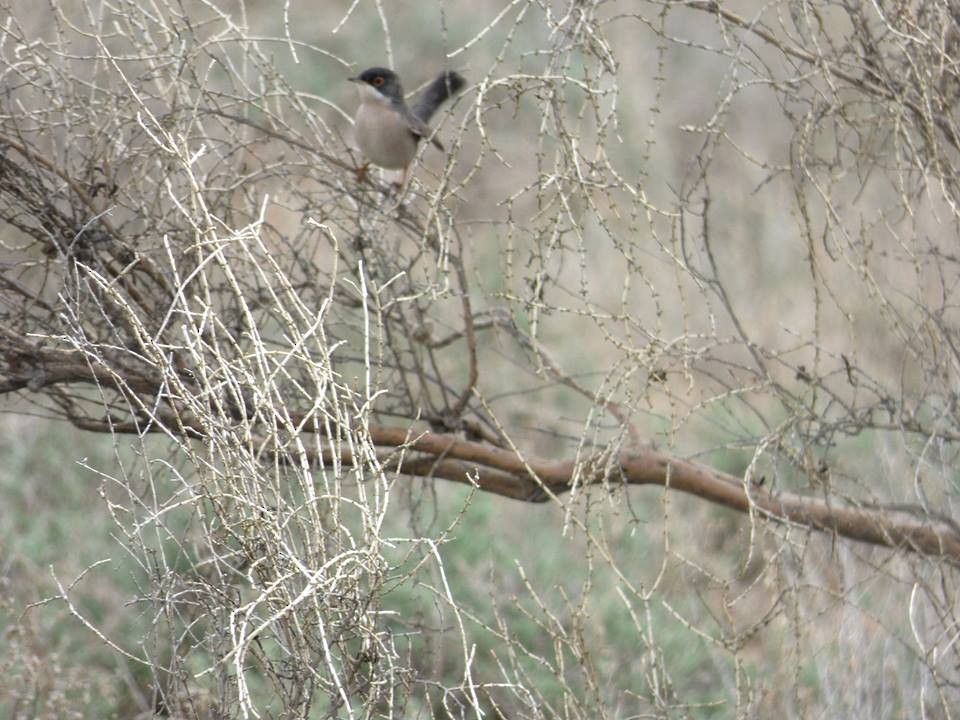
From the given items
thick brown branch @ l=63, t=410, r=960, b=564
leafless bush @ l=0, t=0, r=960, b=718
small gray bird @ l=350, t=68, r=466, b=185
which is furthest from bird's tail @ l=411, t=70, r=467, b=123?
thick brown branch @ l=63, t=410, r=960, b=564

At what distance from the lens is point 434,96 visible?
4672 mm

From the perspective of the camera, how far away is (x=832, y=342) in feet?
32.7

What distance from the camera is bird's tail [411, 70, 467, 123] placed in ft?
15.0

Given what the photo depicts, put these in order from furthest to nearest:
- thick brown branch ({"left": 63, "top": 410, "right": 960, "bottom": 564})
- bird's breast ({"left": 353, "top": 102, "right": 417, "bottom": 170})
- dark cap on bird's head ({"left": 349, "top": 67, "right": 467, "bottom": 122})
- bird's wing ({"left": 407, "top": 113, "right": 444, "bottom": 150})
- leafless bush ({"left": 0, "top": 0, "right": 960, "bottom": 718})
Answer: dark cap on bird's head ({"left": 349, "top": 67, "right": 467, "bottom": 122}) → bird's wing ({"left": 407, "top": 113, "right": 444, "bottom": 150}) → bird's breast ({"left": 353, "top": 102, "right": 417, "bottom": 170}) → thick brown branch ({"left": 63, "top": 410, "right": 960, "bottom": 564}) → leafless bush ({"left": 0, "top": 0, "right": 960, "bottom": 718})

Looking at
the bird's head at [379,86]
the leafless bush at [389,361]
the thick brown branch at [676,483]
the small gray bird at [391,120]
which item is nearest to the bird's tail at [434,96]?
the small gray bird at [391,120]

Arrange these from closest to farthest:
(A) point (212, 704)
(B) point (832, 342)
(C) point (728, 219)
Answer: (A) point (212, 704)
(B) point (832, 342)
(C) point (728, 219)

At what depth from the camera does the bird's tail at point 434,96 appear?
457 cm

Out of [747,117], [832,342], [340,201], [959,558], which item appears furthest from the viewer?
[747,117]

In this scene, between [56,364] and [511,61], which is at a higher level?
[511,61]

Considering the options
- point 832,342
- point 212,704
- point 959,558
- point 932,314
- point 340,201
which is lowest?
point 212,704

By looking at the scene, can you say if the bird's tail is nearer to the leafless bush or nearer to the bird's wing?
the bird's wing

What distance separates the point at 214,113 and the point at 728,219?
8513mm

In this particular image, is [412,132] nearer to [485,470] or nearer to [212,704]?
[485,470]

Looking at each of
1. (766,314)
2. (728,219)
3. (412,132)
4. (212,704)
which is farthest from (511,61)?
(212,704)
